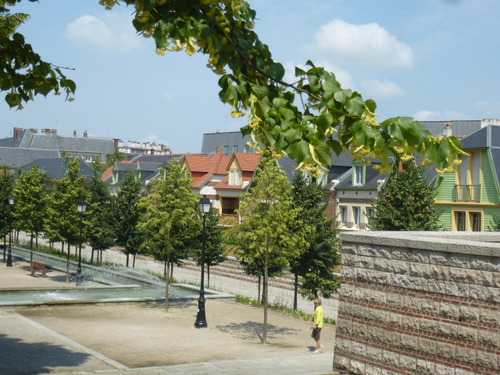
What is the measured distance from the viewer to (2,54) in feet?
26.9

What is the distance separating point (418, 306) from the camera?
11.0 metres

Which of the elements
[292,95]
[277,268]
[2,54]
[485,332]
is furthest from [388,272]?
[277,268]

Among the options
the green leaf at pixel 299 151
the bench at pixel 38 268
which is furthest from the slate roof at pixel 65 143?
the green leaf at pixel 299 151

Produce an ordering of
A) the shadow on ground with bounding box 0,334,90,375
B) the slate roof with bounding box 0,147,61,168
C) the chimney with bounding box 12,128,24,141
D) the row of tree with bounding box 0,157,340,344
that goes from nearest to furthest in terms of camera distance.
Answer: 1. the shadow on ground with bounding box 0,334,90,375
2. the row of tree with bounding box 0,157,340,344
3. the slate roof with bounding box 0,147,61,168
4. the chimney with bounding box 12,128,24,141

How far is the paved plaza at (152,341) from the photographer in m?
16.2

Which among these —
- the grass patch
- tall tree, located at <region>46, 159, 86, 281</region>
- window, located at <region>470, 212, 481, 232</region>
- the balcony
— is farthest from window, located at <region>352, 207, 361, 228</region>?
the grass patch

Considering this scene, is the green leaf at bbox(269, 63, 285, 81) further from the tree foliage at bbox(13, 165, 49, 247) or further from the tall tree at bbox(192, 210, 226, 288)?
the tree foliage at bbox(13, 165, 49, 247)

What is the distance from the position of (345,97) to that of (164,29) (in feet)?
6.06

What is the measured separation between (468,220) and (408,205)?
8.78 m

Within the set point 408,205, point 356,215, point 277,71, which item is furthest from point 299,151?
point 356,215

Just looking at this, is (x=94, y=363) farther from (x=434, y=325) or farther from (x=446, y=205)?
(x=446, y=205)

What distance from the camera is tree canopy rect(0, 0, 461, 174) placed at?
5832 mm

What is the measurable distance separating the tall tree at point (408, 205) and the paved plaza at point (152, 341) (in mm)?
7751

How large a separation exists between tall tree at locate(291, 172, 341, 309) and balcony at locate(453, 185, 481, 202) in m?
10.6
